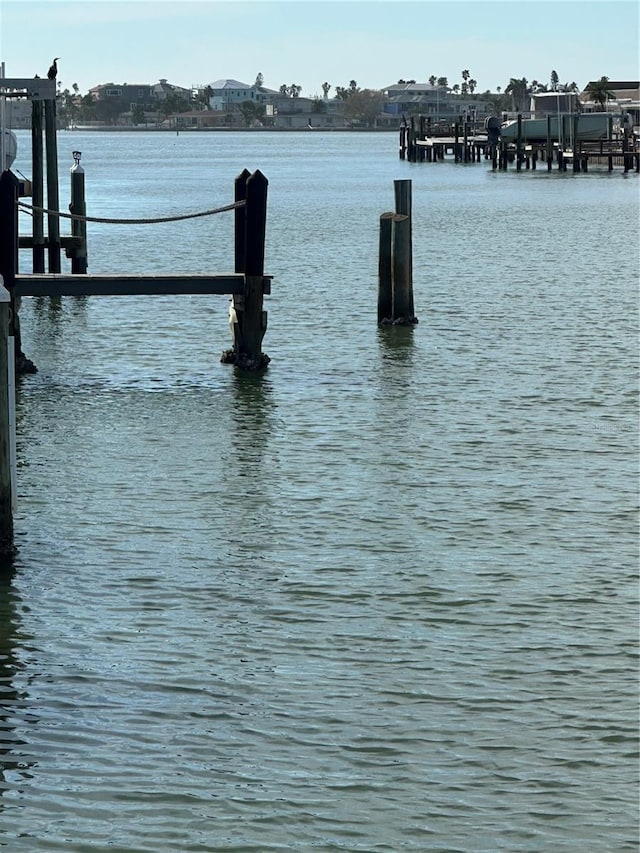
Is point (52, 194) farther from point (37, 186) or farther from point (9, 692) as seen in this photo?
point (9, 692)

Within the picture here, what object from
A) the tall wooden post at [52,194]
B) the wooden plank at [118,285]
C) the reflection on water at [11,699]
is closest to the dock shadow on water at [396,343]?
the wooden plank at [118,285]

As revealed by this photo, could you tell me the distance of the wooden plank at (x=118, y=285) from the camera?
18.7 m

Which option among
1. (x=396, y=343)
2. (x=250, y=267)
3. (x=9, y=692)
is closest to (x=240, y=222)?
(x=250, y=267)

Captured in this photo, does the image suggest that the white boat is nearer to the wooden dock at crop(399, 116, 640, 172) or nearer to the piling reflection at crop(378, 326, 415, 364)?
the wooden dock at crop(399, 116, 640, 172)

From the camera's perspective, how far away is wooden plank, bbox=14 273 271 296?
736 inches

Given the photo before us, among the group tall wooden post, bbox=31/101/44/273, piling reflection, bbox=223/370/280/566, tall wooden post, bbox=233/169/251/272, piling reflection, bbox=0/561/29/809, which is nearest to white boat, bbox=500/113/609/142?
tall wooden post, bbox=31/101/44/273

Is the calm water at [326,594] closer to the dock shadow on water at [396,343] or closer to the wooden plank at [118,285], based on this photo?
the dock shadow on water at [396,343]

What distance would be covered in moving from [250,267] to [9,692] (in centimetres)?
999

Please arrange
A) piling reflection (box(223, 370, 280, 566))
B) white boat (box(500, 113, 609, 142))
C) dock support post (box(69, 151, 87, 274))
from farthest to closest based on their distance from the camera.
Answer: white boat (box(500, 113, 609, 142)) → dock support post (box(69, 151, 87, 274)) → piling reflection (box(223, 370, 280, 566))

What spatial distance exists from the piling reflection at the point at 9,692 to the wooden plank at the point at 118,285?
7.46m

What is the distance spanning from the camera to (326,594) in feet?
36.7

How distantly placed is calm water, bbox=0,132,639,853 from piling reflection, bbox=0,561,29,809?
0.02 m

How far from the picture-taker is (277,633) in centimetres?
1034

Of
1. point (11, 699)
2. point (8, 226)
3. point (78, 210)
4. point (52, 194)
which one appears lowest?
point (11, 699)
